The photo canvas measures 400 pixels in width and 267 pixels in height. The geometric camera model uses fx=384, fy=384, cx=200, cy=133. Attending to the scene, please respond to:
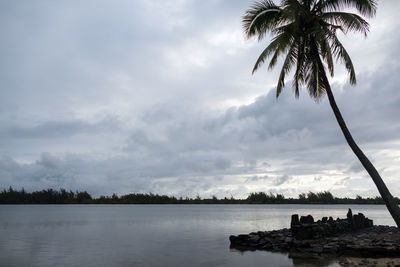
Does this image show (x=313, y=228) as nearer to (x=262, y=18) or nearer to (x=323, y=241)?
(x=323, y=241)

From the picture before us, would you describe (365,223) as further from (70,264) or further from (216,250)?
(70,264)

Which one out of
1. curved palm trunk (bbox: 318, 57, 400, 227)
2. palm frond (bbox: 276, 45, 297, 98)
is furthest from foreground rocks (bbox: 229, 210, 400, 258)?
palm frond (bbox: 276, 45, 297, 98)

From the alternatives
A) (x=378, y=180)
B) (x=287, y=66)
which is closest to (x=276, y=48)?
(x=287, y=66)

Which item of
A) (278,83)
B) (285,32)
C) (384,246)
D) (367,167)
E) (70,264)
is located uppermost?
(285,32)

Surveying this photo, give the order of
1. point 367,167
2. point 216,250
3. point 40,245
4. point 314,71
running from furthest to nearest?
point 40,245
point 216,250
point 314,71
point 367,167

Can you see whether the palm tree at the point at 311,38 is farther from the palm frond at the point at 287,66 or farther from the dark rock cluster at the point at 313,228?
the dark rock cluster at the point at 313,228

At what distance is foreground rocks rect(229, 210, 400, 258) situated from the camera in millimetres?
20172

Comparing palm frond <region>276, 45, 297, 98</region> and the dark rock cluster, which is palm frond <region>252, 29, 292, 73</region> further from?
the dark rock cluster

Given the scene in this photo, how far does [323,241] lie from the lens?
24.0 m

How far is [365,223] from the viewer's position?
117 ft

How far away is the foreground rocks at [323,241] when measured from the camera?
20.2m

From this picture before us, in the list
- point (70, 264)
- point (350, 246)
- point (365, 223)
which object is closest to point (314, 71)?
point (350, 246)

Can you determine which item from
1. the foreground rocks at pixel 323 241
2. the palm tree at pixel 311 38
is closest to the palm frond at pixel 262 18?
the palm tree at pixel 311 38

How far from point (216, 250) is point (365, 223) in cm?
1687
